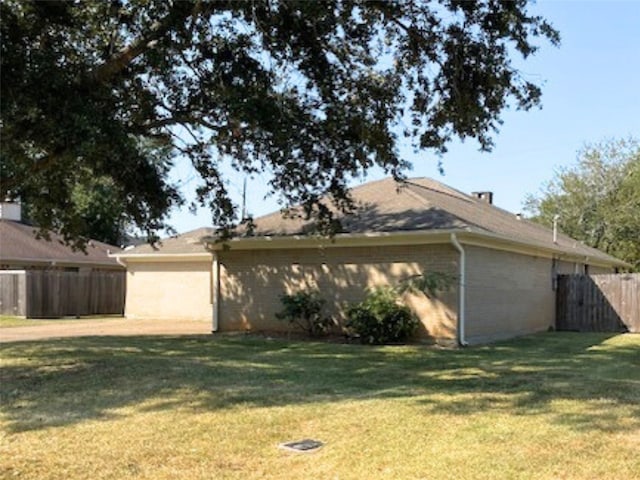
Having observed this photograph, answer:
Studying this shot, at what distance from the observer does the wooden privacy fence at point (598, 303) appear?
22172 millimetres

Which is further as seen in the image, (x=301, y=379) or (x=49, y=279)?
(x=49, y=279)

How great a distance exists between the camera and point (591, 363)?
42.9 feet

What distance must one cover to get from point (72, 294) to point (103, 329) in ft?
23.6

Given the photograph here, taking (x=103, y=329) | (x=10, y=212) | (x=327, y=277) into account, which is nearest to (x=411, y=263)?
(x=327, y=277)

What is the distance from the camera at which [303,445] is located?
6.70 metres

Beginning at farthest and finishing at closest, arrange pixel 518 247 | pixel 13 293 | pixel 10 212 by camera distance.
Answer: pixel 10 212
pixel 13 293
pixel 518 247

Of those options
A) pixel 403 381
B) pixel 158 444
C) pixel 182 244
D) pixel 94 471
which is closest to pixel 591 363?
pixel 403 381

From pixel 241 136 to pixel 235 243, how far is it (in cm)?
722

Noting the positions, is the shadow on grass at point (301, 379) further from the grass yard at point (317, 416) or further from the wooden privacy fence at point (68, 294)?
the wooden privacy fence at point (68, 294)

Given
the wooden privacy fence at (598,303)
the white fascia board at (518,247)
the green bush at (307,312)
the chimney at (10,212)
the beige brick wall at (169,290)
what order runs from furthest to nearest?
1. the chimney at (10,212)
2. the beige brick wall at (169,290)
3. the wooden privacy fence at (598,303)
4. the green bush at (307,312)
5. the white fascia board at (518,247)

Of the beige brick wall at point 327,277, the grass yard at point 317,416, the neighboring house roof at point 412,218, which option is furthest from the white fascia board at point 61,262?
the grass yard at point 317,416

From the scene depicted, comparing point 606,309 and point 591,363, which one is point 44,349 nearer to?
point 591,363

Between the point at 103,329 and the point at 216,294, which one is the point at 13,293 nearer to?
the point at 103,329

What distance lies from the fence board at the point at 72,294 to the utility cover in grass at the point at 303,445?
72.4 feet
